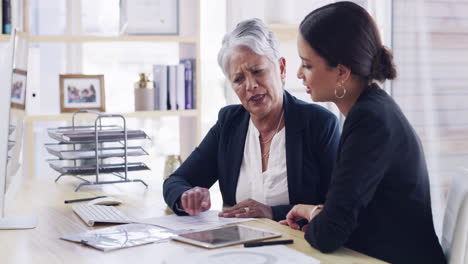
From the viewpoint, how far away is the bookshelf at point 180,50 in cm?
342

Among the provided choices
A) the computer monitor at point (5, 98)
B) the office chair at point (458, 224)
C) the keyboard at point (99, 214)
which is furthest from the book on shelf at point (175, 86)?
the office chair at point (458, 224)

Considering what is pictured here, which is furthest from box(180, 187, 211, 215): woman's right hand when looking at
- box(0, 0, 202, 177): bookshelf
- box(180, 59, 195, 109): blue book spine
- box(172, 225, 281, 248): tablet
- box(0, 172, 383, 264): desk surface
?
box(180, 59, 195, 109): blue book spine

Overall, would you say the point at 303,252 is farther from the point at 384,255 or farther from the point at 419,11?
the point at 419,11

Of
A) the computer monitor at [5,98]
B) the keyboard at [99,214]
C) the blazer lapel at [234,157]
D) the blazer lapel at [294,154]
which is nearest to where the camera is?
the computer monitor at [5,98]

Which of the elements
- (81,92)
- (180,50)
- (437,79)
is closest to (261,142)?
(437,79)

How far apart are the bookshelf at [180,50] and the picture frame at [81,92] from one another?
8 cm

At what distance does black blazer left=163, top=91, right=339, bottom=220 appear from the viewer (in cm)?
207

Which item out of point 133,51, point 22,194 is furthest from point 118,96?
point 22,194

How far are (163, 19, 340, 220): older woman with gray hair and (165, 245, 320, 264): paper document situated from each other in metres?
0.59

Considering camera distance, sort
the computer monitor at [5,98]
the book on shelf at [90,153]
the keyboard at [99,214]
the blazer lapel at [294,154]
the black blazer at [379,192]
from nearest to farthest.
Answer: the black blazer at [379,192] < the computer monitor at [5,98] < the keyboard at [99,214] < the blazer lapel at [294,154] < the book on shelf at [90,153]

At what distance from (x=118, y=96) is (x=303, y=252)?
3.32 metres

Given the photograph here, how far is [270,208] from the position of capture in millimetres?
1897

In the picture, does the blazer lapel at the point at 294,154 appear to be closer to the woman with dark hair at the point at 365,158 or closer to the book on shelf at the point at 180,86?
the woman with dark hair at the point at 365,158

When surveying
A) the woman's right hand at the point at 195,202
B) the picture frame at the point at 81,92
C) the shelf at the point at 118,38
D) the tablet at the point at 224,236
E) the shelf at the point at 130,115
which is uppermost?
the shelf at the point at 118,38
